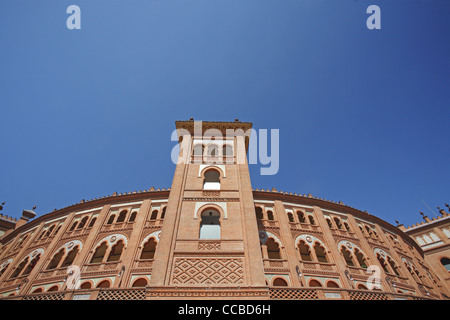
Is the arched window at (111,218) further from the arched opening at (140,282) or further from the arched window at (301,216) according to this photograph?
the arched window at (301,216)

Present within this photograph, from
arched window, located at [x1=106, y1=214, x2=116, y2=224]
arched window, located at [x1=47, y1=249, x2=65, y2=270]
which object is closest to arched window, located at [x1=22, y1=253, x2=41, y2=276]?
arched window, located at [x1=47, y1=249, x2=65, y2=270]

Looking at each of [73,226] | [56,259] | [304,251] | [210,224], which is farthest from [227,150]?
[56,259]

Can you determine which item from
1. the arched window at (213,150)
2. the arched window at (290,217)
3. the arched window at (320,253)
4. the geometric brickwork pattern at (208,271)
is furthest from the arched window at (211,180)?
the arched window at (320,253)

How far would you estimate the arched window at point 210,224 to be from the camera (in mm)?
10525

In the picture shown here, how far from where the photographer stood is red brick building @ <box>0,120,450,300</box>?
29.7 feet

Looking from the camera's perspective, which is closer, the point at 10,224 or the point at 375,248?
the point at 375,248

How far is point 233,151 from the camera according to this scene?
15422 mm

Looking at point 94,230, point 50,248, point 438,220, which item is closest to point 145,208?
point 94,230

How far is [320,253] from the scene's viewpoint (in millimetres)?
18500

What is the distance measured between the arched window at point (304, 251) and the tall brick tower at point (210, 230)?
28.6 ft

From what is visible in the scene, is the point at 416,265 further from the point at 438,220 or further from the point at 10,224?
the point at 10,224

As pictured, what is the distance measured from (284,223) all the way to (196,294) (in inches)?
462
